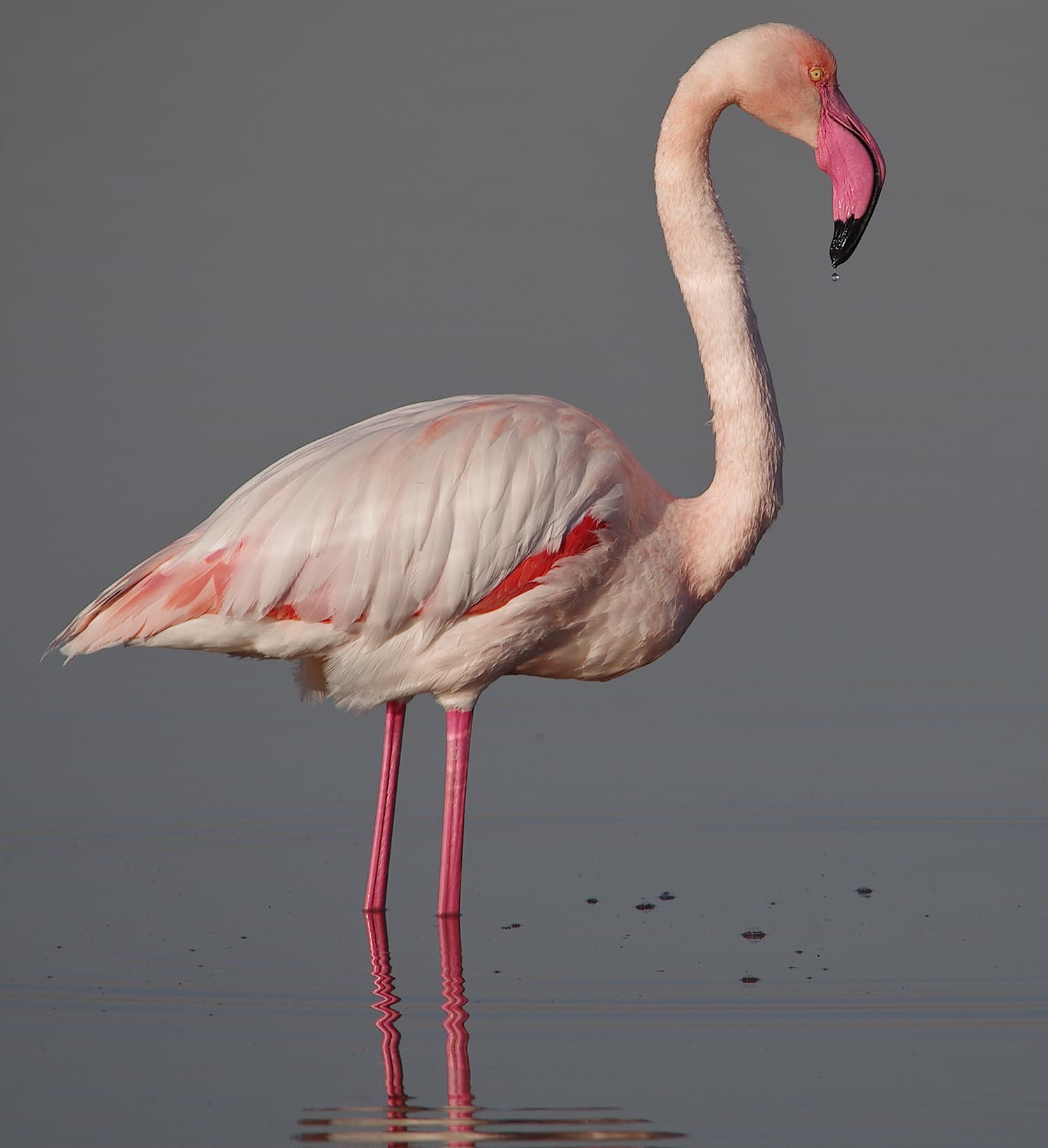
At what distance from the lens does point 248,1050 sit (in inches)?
201

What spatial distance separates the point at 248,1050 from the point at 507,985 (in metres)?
0.80

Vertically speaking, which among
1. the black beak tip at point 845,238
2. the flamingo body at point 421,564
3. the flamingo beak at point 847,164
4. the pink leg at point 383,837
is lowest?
the pink leg at point 383,837

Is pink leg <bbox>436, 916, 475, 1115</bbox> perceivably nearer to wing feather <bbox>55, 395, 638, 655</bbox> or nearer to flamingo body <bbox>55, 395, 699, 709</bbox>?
flamingo body <bbox>55, 395, 699, 709</bbox>

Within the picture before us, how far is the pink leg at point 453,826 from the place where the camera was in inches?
244

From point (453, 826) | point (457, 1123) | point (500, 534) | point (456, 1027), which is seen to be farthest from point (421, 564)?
point (457, 1123)

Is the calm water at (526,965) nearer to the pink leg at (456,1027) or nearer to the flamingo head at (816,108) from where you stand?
the pink leg at (456,1027)

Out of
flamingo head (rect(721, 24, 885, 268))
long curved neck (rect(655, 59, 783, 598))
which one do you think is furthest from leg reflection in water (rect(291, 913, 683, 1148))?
flamingo head (rect(721, 24, 885, 268))

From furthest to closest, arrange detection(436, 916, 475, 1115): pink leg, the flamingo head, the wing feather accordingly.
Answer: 1. the flamingo head
2. the wing feather
3. detection(436, 916, 475, 1115): pink leg

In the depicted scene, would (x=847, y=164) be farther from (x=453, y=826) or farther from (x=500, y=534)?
(x=453, y=826)

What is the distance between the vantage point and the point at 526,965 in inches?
227

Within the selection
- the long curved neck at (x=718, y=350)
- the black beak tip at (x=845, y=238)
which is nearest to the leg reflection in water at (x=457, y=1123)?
the long curved neck at (x=718, y=350)

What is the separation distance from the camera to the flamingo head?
257 inches

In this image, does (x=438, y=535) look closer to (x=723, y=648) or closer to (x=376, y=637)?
(x=376, y=637)

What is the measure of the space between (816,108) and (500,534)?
1817 millimetres
